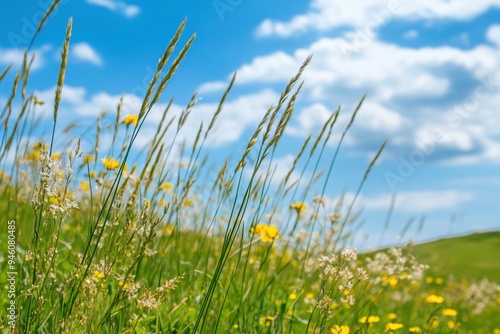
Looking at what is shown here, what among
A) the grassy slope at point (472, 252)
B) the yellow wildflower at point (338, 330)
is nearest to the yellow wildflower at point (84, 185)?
the yellow wildflower at point (338, 330)

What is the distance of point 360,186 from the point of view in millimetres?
2498

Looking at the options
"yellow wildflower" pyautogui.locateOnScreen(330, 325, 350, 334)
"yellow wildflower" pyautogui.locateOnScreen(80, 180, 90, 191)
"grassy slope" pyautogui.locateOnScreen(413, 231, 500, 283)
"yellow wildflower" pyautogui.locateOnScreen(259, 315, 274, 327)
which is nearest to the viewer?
"yellow wildflower" pyautogui.locateOnScreen(330, 325, 350, 334)

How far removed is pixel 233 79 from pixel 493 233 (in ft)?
103

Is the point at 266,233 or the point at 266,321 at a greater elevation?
the point at 266,233

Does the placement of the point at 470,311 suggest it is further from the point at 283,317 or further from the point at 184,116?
the point at 184,116

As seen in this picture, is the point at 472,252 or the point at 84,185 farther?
the point at 472,252

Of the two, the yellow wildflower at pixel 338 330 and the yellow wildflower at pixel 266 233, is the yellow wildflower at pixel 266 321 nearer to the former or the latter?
the yellow wildflower at pixel 338 330

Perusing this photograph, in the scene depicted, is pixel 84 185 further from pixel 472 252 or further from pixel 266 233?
pixel 472 252

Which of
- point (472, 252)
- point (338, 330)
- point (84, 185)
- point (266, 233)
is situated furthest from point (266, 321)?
point (472, 252)

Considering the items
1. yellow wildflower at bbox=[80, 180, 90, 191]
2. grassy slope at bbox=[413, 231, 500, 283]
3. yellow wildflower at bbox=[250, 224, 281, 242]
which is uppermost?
grassy slope at bbox=[413, 231, 500, 283]

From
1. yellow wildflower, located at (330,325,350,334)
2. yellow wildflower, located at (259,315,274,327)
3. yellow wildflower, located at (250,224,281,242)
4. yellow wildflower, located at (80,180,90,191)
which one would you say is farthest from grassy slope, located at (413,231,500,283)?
yellow wildflower, located at (330,325,350,334)

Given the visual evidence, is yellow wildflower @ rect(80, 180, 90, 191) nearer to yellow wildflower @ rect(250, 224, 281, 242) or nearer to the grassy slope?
yellow wildflower @ rect(250, 224, 281, 242)

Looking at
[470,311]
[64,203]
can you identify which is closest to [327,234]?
[64,203]

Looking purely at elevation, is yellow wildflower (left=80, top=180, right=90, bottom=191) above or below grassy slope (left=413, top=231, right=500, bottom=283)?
below
